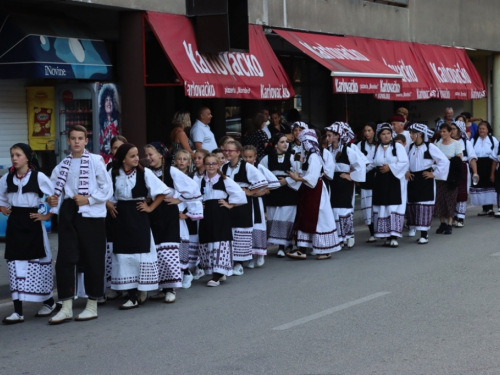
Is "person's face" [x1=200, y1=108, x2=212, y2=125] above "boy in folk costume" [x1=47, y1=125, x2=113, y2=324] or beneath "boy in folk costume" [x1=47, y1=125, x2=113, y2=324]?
above

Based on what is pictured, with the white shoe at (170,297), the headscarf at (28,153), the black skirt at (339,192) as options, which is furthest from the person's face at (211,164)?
the black skirt at (339,192)

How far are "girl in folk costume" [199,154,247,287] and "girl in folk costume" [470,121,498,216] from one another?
7665 millimetres

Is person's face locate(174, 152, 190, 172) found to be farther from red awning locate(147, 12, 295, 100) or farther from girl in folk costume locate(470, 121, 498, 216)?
girl in folk costume locate(470, 121, 498, 216)

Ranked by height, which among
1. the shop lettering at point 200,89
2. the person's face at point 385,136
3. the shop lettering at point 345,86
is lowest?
the person's face at point 385,136

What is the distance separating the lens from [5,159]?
13.9 metres

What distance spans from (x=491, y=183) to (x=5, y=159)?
8.61 m

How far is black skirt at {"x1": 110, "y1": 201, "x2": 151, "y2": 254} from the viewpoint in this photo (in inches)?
351

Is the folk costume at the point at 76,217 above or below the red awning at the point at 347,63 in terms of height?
below

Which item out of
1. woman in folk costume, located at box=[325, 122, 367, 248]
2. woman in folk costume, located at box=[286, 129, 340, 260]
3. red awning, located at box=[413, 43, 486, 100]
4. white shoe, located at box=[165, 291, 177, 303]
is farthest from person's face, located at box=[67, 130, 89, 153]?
red awning, located at box=[413, 43, 486, 100]

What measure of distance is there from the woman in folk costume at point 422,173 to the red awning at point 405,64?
6.47 m

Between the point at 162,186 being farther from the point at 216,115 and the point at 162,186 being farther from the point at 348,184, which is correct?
the point at 216,115

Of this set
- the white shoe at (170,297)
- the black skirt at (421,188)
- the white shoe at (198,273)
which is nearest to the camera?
the white shoe at (170,297)

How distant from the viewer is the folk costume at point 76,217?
8.49 meters

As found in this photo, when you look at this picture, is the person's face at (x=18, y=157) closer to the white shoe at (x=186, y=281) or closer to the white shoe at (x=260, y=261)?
the white shoe at (x=186, y=281)
